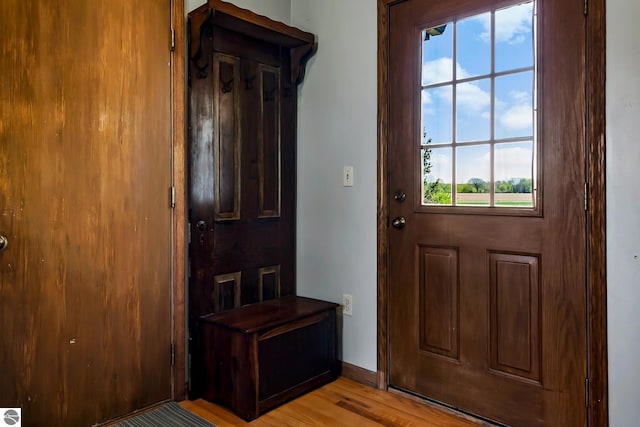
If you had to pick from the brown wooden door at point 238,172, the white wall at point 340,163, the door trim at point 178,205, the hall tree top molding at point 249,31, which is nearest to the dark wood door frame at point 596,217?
the white wall at point 340,163

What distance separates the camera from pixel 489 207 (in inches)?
81.1

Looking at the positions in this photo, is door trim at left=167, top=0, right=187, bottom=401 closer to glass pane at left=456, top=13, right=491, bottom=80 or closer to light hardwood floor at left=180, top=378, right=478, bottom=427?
light hardwood floor at left=180, top=378, right=478, bottom=427

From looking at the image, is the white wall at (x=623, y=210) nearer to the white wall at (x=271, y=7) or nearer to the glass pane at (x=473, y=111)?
the glass pane at (x=473, y=111)

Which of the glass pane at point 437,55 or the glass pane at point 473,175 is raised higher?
the glass pane at point 437,55

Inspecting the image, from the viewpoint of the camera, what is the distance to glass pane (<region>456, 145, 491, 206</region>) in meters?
2.07

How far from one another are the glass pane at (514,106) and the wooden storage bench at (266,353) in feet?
4.36

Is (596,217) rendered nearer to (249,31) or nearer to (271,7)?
(249,31)

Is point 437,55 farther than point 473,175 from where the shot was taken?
Yes

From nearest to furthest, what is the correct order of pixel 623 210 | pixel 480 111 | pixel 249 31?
pixel 623 210
pixel 480 111
pixel 249 31

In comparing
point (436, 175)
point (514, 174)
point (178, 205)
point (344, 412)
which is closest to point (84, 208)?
point (178, 205)

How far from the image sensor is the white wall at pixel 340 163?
8.22 ft

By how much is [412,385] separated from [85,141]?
6.55 ft

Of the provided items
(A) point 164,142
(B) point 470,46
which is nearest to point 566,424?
(B) point 470,46

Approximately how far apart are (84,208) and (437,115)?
1725mm
